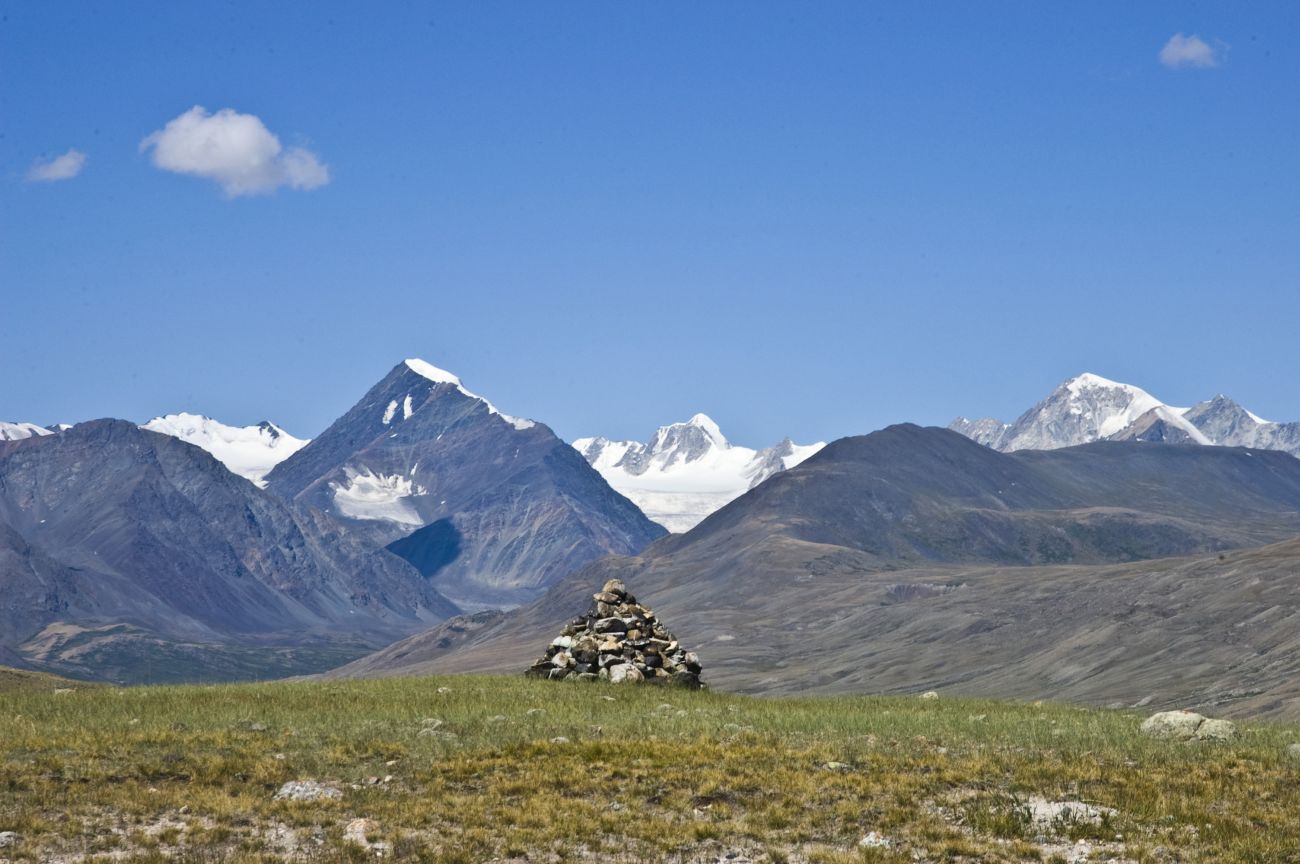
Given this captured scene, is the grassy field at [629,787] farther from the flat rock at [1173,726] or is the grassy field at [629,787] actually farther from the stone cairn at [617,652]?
the stone cairn at [617,652]

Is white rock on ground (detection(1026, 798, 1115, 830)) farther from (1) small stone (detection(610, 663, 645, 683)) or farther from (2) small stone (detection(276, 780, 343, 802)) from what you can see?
(1) small stone (detection(610, 663, 645, 683))

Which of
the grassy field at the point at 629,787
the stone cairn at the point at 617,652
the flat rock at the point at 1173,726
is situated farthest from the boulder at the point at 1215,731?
the stone cairn at the point at 617,652

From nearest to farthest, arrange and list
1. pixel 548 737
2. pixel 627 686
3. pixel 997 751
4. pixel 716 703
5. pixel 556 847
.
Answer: pixel 556 847
pixel 997 751
pixel 548 737
pixel 716 703
pixel 627 686

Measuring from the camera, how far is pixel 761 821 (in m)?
25.1

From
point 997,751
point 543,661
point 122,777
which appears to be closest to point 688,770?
point 997,751

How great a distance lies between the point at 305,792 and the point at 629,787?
596 centimetres

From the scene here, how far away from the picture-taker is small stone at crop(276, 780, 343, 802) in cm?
2661

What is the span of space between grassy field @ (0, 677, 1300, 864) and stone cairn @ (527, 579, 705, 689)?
1152 cm

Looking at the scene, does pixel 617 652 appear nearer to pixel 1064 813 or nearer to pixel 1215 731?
pixel 1215 731

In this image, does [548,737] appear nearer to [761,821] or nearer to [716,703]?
[761,821]

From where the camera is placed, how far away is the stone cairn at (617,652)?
1930 inches

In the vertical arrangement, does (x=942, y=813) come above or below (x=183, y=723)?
below

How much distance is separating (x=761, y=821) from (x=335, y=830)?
7.17 m

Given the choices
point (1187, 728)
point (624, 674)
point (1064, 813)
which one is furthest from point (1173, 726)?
point (624, 674)
